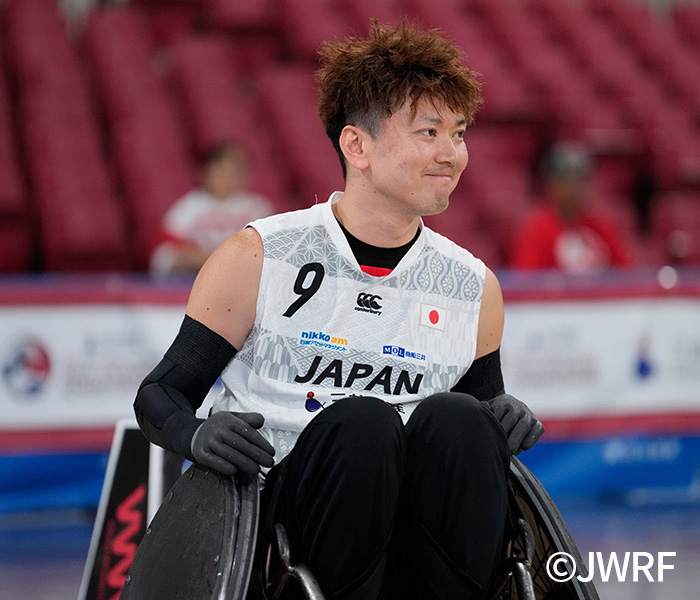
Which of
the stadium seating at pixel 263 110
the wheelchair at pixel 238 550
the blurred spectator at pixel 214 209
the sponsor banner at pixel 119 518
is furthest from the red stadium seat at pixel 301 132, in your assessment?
the wheelchair at pixel 238 550

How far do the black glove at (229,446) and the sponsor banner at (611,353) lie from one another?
107 inches

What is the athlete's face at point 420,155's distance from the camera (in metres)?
1.69

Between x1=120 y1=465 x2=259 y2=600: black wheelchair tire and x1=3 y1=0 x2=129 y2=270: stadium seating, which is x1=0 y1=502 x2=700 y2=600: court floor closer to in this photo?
x1=120 y1=465 x2=259 y2=600: black wheelchair tire

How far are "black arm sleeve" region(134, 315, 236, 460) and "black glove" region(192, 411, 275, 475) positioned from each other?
84mm

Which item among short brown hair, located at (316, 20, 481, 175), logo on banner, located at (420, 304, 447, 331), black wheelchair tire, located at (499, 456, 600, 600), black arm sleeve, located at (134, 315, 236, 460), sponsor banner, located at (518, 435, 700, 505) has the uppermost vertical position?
short brown hair, located at (316, 20, 481, 175)

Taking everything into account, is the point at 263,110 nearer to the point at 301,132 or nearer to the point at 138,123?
the point at 301,132

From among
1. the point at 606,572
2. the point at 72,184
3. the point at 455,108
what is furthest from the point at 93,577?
the point at 72,184

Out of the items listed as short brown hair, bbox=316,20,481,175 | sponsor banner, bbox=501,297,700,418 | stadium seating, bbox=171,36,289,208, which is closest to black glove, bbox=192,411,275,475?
short brown hair, bbox=316,20,481,175

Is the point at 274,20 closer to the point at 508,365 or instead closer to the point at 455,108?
the point at 508,365

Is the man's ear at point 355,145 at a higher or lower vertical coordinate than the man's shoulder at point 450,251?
higher

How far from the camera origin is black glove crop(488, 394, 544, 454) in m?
1.64

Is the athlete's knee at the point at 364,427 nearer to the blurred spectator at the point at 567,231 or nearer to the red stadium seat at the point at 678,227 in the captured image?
the blurred spectator at the point at 567,231

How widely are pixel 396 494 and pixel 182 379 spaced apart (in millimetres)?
399

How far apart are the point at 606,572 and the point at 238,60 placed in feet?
14.8
